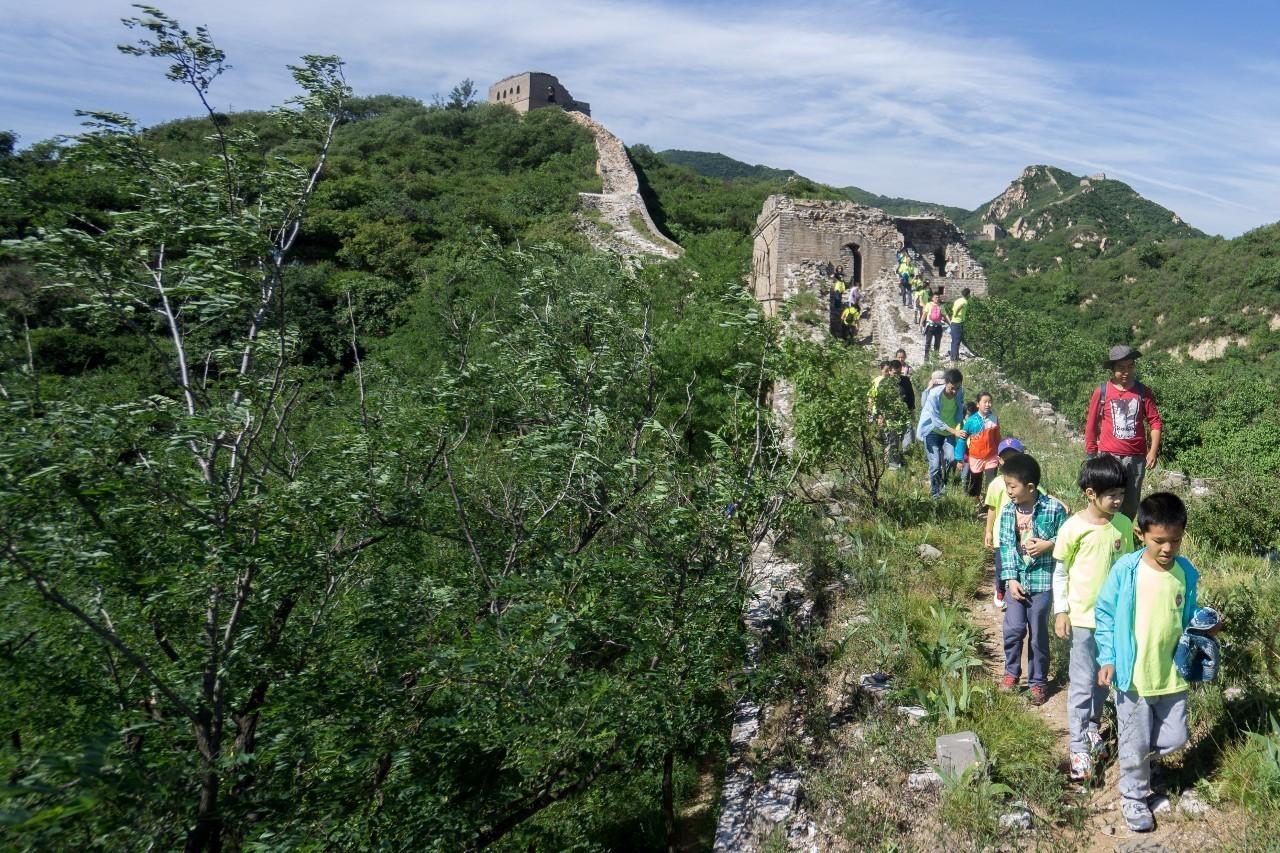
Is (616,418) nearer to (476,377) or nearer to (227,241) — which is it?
(476,377)

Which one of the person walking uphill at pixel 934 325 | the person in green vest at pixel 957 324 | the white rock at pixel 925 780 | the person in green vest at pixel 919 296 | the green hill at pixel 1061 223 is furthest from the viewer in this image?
the green hill at pixel 1061 223

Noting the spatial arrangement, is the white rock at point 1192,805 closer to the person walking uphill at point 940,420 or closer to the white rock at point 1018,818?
the white rock at point 1018,818

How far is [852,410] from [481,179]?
35.2 metres

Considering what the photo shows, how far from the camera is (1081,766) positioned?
336cm

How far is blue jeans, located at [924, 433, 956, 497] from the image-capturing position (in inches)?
290

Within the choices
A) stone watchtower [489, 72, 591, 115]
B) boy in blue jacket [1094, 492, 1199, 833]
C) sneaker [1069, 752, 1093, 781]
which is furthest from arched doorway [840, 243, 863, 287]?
stone watchtower [489, 72, 591, 115]

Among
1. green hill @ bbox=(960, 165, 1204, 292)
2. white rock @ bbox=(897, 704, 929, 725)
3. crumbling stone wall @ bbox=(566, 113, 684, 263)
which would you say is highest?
green hill @ bbox=(960, 165, 1204, 292)

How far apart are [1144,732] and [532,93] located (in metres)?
58.5

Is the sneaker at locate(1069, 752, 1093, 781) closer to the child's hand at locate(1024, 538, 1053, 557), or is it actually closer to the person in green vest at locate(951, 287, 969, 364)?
the child's hand at locate(1024, 538, 1053, 557)

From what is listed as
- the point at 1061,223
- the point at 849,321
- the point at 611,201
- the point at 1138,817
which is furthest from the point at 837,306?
the point at 1061,223

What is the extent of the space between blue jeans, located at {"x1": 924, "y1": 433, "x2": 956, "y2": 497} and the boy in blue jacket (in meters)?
4.40

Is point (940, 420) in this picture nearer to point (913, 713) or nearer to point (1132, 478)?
point (1132, 478)

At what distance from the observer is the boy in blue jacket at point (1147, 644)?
2.92 metres

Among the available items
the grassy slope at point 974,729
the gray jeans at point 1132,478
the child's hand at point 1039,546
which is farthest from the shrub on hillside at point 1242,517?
the child's hand at point 1039,546
